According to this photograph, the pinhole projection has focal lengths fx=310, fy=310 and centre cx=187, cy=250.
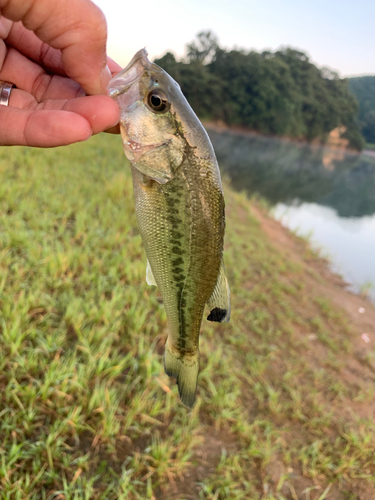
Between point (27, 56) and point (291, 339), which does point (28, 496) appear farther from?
point (291, 339)

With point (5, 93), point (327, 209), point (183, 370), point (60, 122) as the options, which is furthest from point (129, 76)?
point (327, 209)

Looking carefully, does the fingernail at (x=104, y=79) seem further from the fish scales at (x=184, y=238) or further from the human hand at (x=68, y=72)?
the fish scales at (x=184, y=238)

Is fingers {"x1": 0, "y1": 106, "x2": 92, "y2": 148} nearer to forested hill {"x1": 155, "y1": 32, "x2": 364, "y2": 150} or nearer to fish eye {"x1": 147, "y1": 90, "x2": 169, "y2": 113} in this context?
fish eye {"x1": 147, "y1": 90, "x2": 169, "y2": 113}

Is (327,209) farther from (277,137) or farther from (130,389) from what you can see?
(277,137)

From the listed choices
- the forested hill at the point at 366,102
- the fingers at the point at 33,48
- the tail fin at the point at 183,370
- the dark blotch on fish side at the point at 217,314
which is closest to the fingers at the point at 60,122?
the fingers at the point at 33,48

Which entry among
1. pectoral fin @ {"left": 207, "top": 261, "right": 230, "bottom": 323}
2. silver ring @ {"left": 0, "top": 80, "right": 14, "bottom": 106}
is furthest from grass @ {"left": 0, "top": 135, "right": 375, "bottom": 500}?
silver ring @ {"left": 0, "top": 80, "right": 14, "bottom": 106}
